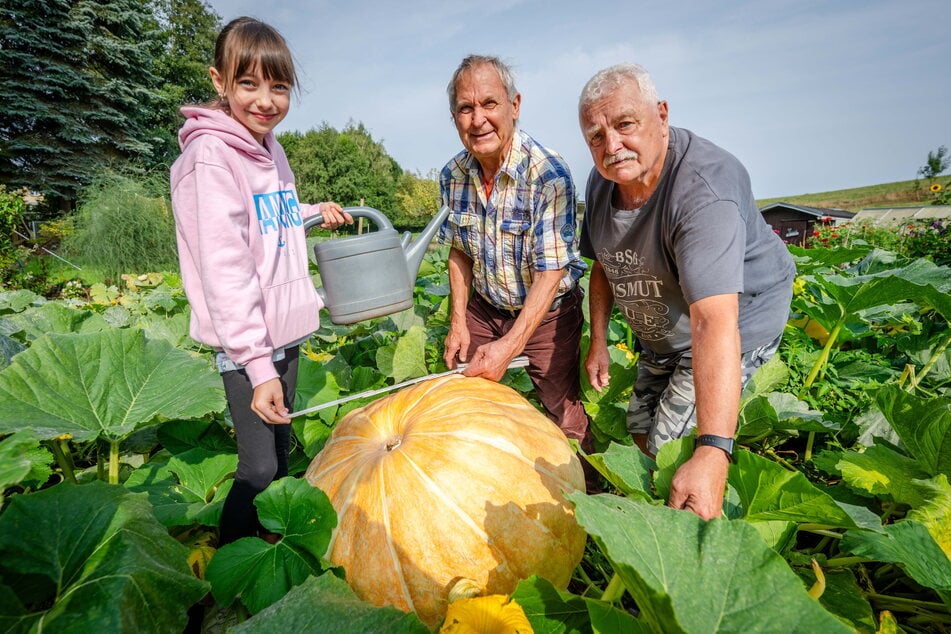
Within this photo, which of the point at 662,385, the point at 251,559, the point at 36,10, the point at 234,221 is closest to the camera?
the point at 251,559

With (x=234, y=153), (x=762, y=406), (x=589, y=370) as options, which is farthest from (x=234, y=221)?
(x=762, y=406)

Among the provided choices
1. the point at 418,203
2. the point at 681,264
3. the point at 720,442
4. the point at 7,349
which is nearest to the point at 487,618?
the point at 720,442

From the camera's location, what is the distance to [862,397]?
234 centimetres

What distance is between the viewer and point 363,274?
1585mm

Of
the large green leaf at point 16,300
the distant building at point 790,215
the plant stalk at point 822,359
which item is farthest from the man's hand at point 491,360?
the distant building at point 790,215

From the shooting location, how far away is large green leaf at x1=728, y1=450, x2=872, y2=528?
3.35ft

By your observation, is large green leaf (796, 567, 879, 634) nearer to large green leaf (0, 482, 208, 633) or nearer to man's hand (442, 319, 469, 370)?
large green leaf (0, 482, 208, 633)

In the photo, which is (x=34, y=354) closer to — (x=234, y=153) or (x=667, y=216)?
(x=234, y=153)

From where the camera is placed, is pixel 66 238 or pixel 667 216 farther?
pixel 66 238

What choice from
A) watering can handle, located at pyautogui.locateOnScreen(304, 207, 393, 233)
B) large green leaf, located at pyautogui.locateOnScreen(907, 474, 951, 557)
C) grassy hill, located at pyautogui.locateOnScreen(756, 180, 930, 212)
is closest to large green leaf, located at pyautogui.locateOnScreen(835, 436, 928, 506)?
large green leaf, located at pyautogui.locateOnScreen(907, 474, 951, 557)

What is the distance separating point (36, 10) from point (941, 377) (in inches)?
873

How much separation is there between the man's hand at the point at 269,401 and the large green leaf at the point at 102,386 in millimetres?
116

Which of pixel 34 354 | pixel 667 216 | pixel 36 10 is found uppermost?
pixel 36 10

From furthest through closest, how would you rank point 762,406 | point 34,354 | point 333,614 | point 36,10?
point 36,10 < point 762,406 < point 34,354 < point 333,614
